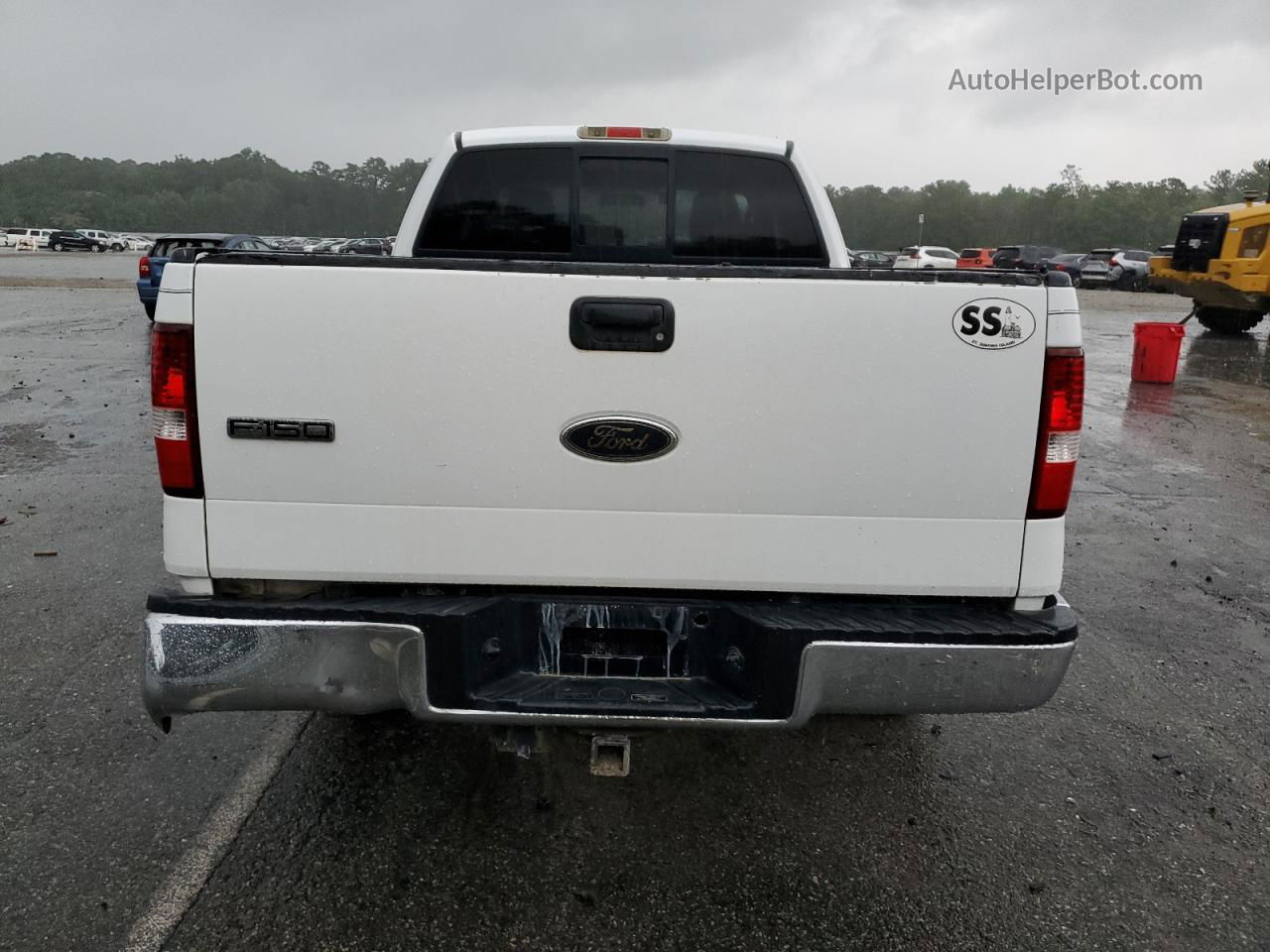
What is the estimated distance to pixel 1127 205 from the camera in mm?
88125

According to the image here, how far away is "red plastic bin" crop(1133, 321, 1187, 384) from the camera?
1294 cm

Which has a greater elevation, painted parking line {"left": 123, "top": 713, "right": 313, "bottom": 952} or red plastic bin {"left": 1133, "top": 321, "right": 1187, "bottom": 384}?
red plastic bin {"left": 1133, "top": 321, "right": 1187, "bottom": 384}

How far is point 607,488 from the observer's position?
2410mm

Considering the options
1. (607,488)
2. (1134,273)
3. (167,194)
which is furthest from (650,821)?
(167,194)

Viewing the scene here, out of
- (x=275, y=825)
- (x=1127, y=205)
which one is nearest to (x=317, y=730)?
(x=275, y=825)

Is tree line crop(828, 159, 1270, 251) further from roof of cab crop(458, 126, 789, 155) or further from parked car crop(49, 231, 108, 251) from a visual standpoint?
roof of cab crop(458, 126, 789, 155)

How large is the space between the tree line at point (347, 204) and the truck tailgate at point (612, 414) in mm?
58841

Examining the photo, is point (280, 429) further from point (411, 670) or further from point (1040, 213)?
point (1040, 213)

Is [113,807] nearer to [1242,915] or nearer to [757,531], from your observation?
[757,531]

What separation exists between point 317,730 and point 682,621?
1.80 metres

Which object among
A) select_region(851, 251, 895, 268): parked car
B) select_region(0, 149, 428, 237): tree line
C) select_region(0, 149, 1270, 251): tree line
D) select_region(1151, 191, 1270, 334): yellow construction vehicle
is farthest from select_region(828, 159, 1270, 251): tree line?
select_region(851, 251, 895, 268): parked car

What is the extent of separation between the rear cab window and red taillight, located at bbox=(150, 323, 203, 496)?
2.04 meters

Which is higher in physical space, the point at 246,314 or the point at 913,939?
the point at 246,314

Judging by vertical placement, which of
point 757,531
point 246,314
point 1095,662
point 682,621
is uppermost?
point 246,314
